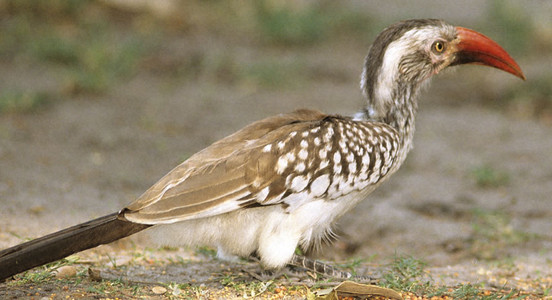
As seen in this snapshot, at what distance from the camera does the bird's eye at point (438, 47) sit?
3639mm

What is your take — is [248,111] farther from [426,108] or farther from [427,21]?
[427,21]

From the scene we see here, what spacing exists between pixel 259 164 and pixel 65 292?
3.16 feet

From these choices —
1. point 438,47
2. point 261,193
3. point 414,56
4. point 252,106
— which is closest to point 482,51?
point 438,47

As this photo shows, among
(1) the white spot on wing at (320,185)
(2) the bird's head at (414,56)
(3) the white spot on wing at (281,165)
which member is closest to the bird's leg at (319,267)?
(1) the white spot on wing at (320,185)

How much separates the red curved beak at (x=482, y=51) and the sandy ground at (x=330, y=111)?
1.08m

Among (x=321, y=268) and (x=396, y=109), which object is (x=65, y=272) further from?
(x=396, y=109)

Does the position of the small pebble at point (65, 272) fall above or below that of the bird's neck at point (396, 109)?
below

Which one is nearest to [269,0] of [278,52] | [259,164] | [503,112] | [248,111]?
[278,52]

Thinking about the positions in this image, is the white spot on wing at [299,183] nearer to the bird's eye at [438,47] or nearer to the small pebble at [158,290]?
the small pebble at [158,290]

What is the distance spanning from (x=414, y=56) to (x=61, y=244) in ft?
6.62

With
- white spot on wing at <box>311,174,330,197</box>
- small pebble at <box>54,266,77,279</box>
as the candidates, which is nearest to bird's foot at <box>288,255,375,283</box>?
white spot on wing at <box>311,174,330,197</box>

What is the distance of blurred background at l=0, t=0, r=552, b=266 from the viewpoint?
4.28m

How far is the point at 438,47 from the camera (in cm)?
365

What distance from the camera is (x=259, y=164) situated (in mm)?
2973
